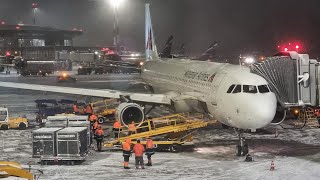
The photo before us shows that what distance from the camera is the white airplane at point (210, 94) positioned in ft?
63.6

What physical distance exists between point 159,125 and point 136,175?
9.50m

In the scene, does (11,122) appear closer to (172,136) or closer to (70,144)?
(70,144)

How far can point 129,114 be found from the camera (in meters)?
25.6

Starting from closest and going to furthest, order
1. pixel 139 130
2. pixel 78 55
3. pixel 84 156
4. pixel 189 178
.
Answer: pixel 189 178 → pixel 84 156 → pixel 139 130 → pixel 78 55

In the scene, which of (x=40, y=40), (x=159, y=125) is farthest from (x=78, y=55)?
(x=159, y=125)

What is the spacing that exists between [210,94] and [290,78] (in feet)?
16.1

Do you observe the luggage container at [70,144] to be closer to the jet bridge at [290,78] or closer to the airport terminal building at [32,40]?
the jet bridge at [290,78]

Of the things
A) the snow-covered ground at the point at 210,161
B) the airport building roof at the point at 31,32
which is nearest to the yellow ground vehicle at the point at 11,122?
the snow-covered ground at the point at 210,161

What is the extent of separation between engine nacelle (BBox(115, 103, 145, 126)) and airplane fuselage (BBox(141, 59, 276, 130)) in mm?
2216

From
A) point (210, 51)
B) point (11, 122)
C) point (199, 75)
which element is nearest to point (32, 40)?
point (210, 51)

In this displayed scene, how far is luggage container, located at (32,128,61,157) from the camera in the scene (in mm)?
19750

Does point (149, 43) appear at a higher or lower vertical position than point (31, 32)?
lower

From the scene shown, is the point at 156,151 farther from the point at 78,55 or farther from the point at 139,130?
the point at 78,55

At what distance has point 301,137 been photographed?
25.5 m
